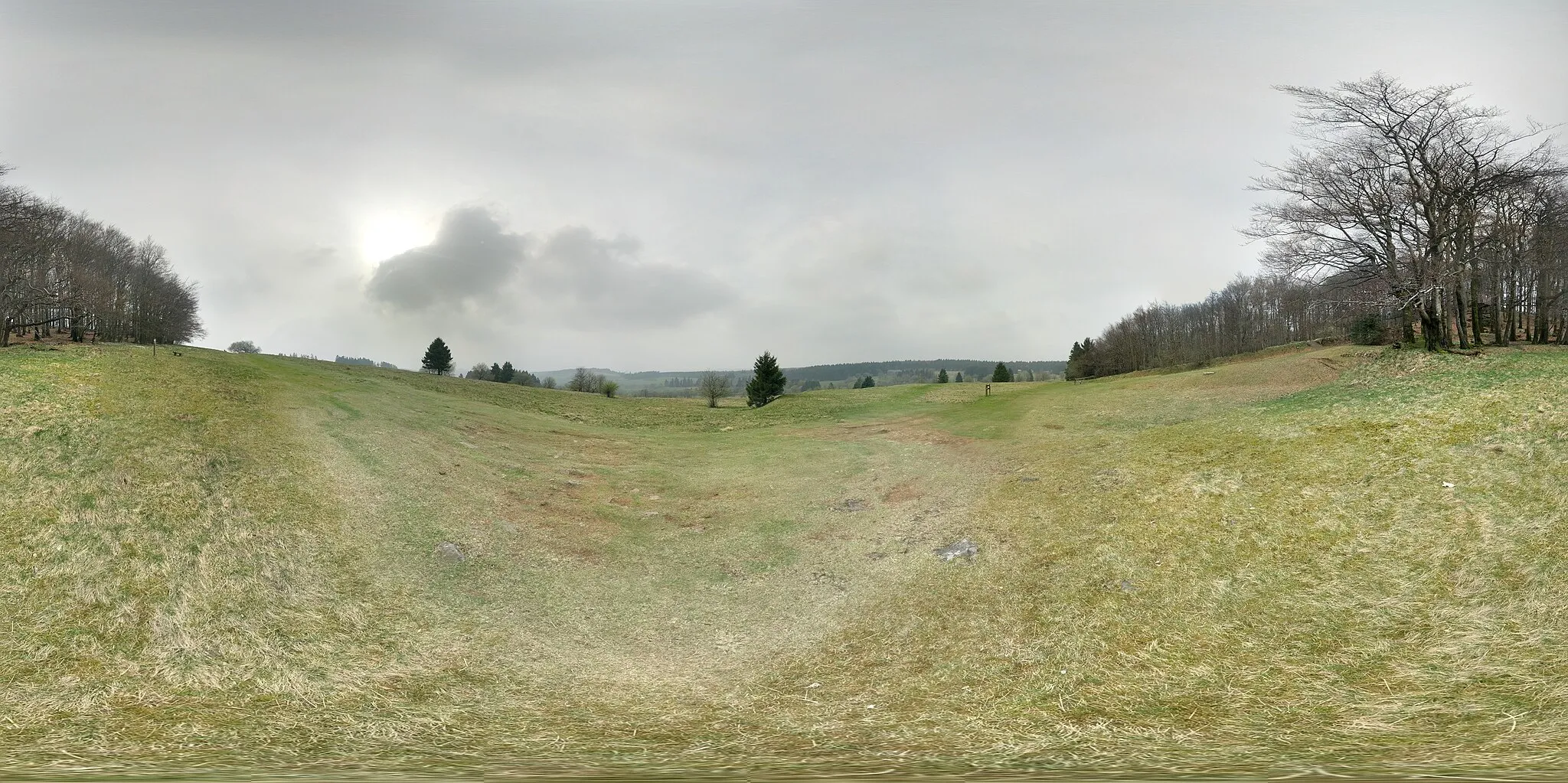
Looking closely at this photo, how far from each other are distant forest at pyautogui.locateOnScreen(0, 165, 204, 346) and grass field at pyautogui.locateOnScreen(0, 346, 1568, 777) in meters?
22.9

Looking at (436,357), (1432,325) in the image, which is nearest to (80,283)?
(436,357)

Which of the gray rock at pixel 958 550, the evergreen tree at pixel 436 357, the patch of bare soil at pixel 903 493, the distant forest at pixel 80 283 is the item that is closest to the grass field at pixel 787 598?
the patch of bare soil at pixel 903 493

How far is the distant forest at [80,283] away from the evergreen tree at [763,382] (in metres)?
43.0

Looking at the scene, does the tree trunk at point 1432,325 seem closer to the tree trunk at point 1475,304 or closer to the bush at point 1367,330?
the tree trunk at point 1475,304

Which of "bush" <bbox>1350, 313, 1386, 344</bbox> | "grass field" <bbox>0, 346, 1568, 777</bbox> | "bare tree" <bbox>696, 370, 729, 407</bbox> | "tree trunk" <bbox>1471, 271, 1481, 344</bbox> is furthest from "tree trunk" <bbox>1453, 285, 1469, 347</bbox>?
"bare tree" <bbox>696, 370, 729, 407</bbox>

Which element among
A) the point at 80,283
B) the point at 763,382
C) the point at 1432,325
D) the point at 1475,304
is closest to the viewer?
the point at 1432,325

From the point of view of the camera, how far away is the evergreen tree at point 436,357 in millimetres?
57438

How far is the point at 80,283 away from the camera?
1588 inches

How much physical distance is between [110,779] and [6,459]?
47.4 feet

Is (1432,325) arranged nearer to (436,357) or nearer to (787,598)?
(787,598)

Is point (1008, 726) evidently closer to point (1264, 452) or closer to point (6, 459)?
point (1264, 452)

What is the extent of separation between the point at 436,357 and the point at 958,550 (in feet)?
190

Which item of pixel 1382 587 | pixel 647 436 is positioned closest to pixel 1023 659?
pixel 1382 587

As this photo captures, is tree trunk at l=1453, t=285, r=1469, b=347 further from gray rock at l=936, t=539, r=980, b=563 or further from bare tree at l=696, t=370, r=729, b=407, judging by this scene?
bare tree at l=696, t=370, r=729, b=407
